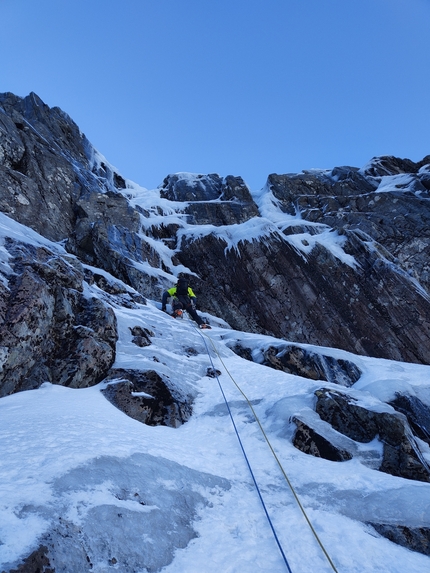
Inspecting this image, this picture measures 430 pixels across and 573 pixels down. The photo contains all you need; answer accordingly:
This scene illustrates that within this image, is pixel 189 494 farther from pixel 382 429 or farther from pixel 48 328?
pixel 48 328

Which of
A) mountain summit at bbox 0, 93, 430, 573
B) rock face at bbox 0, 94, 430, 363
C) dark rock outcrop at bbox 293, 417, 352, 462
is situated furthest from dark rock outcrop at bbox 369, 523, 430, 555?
rock face at bbox 0, 94, 430, 363

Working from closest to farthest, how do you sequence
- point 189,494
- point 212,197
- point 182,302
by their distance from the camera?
point 189,494 < point 182,302 < point 212,197

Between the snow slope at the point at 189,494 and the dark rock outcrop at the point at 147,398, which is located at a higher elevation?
the dark rock outcrop at the point at 147,398

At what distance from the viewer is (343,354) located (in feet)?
42.1

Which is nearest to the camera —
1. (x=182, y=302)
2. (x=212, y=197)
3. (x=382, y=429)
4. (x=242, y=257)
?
(x=382, y=429)

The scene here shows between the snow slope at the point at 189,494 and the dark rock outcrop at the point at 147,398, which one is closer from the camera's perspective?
the snow slope at the point at 189,494

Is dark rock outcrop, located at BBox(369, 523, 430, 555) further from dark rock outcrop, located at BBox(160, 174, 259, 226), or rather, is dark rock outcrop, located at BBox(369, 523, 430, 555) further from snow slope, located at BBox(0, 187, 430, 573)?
dark rock outcrop, located at BBox(160, 174, 259, 226)

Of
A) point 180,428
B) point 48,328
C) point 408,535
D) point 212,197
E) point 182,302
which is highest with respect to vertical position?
point 212,197

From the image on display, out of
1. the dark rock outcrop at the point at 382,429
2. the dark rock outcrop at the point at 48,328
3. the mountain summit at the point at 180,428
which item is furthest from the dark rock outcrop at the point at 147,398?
the dark rock outcrop at the point at 382,429

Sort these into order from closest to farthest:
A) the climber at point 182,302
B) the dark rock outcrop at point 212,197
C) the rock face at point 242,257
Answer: the climber at point 182,302
the rock face at point 242,257
the dark rock outcrop at point 212,197

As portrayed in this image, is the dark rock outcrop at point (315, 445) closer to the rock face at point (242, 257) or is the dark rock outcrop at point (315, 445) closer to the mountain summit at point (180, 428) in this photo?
the mountain summit at point (180, 428)

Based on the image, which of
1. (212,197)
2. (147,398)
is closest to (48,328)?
(147,398)

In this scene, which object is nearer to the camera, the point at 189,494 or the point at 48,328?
the point at 189,494

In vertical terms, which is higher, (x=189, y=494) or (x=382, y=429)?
(x=382, y=429)
